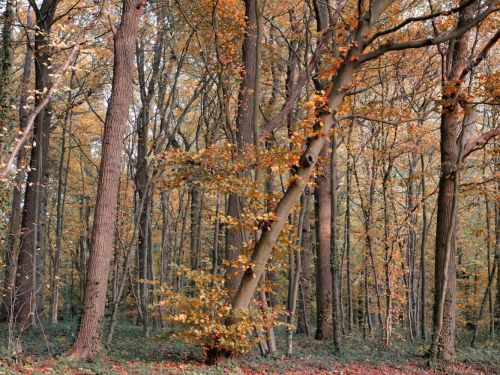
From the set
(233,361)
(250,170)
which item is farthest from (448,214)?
(233,361)

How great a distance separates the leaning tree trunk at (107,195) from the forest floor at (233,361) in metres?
0.43

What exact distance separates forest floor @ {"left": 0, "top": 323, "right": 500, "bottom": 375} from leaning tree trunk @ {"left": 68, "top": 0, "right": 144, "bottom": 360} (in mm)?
434

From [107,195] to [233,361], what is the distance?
11.2 ft

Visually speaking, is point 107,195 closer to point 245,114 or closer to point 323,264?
point 245,114

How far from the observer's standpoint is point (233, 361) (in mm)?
7535

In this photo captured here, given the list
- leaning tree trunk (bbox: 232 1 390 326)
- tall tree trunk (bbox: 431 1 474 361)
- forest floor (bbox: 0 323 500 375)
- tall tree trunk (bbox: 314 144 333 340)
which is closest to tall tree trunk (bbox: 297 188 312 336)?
tall tree trunk (bbox: 314 144 333 340)

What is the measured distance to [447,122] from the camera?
10453 mm

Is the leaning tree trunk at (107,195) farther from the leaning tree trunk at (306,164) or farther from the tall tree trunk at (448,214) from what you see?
the tall tree trunk at (448,214)

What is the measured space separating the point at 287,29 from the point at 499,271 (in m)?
10.9

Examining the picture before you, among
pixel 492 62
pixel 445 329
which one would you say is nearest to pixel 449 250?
pixel 445 329

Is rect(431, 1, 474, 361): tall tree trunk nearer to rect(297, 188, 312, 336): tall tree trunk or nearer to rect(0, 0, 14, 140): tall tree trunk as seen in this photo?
rect(297, 188, 312, 336): tall tree trunk

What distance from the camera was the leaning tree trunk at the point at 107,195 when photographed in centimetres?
743

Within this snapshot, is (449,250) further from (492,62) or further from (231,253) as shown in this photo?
(492,62)

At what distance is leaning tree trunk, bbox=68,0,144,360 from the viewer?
7430 millimetres
